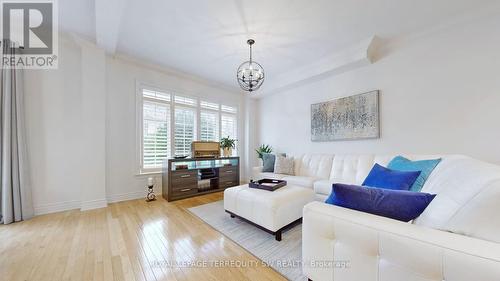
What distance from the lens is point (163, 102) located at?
13.6ft

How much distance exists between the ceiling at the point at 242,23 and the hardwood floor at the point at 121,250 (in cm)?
272

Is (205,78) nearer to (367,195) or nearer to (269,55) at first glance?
(269,55)

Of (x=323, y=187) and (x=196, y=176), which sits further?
(x=196, y=176)

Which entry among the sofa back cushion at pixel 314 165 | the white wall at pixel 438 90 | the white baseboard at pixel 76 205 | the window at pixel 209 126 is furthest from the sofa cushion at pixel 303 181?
the white baseboard at pixel 76 205

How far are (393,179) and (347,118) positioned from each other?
85.8 inches

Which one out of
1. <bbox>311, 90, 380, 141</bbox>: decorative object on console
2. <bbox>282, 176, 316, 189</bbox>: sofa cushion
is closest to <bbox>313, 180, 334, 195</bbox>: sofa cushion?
<bbox>282, 176, 316, 189</bbox>: sofa cushion

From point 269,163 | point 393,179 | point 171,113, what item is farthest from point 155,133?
point 393,179

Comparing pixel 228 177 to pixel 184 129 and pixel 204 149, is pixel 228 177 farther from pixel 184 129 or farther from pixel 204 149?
pixel 184 129

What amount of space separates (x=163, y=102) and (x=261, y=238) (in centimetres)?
349

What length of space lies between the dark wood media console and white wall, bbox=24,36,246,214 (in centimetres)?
72

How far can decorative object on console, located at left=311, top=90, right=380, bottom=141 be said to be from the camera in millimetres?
3295

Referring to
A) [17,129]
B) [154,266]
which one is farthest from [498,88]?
[17,129]

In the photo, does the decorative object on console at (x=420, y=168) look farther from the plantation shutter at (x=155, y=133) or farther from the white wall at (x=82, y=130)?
the white wall at (x=82, y=130)

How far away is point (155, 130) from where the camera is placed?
4.03m
